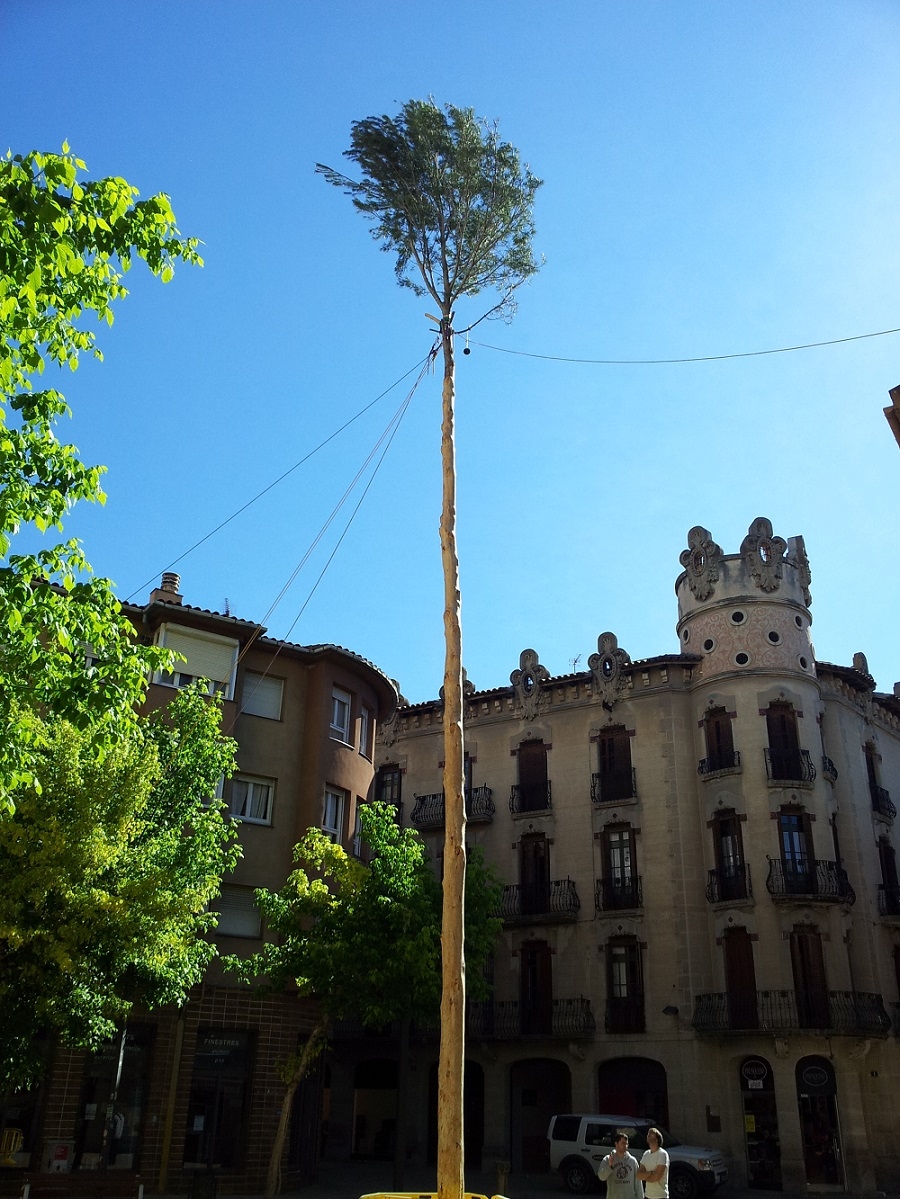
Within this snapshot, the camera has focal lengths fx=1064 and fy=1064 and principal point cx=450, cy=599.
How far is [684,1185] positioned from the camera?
27.6m

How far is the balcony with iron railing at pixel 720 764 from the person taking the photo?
35.2 m

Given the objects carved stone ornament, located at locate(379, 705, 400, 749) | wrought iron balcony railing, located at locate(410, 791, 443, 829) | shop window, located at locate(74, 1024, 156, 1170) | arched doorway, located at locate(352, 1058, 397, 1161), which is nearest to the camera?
shop window, located at locate(74, 1024, 156, 1170)

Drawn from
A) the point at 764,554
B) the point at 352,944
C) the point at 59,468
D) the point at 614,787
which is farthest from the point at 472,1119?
the point at 59,468

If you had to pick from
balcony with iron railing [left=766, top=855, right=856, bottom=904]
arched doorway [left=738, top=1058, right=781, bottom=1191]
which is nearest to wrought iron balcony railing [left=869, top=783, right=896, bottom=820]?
balcony with iron railing [left=766, top=855, right=856, bottom=904]

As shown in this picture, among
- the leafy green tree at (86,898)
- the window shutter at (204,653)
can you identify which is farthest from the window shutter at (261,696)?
the leafy green tree at (86,898)

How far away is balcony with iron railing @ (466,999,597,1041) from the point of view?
34.7 m

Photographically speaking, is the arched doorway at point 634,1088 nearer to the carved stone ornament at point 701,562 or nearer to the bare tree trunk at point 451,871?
the carved stone ornament at point 701,562

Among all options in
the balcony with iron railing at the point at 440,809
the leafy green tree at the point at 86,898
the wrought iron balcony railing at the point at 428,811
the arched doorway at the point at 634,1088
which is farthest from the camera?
the wrought iron balcony railing at the point at 428,811

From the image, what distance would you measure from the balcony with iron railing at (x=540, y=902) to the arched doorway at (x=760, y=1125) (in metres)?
7.31

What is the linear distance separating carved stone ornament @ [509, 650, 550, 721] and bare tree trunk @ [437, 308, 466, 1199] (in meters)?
26.3

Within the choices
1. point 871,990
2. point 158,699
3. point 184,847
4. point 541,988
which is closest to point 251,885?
point 158,699

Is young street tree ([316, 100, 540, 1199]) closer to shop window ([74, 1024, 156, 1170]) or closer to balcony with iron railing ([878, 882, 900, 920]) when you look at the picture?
shop window ([74, 1024, 156, 1170])

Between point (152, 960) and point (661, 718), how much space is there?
22.9 metres

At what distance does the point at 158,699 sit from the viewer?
87.5 ft
